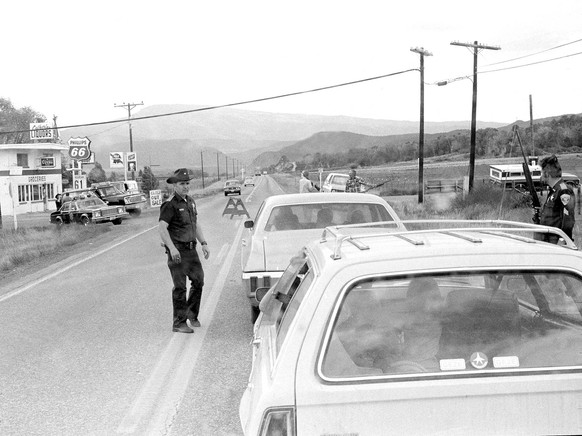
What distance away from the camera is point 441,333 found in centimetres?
311

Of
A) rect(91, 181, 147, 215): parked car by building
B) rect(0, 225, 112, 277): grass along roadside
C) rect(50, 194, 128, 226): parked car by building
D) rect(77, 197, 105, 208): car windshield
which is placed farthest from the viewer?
rect(91, 181, 147, 215): parked car by building

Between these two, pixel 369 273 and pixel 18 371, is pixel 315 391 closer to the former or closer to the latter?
pixel 369 273

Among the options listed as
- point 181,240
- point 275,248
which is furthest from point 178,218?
point 275,248

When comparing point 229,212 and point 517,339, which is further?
point 229,212

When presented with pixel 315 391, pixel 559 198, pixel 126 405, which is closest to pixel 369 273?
pixel 315 391

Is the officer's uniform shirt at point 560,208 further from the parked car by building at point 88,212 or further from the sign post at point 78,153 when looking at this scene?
the sign post at point 78,153

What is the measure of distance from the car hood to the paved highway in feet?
2.74

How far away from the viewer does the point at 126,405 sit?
5629mm

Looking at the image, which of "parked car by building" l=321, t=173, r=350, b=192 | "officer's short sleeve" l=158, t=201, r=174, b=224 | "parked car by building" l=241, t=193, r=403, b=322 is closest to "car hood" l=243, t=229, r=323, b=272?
"parked car by building" l=241, t=193, r=403, b=322

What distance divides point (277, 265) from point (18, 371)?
2.84 meters

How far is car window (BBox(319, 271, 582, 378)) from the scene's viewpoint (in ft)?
9.91

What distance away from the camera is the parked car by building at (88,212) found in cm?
2944

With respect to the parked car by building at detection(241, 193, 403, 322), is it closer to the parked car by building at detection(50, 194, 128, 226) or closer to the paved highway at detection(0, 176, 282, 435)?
the paved highway at detection(0, 176, 282, 435)

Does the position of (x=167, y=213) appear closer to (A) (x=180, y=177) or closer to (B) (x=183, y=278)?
(A) (x=180, y=177)
